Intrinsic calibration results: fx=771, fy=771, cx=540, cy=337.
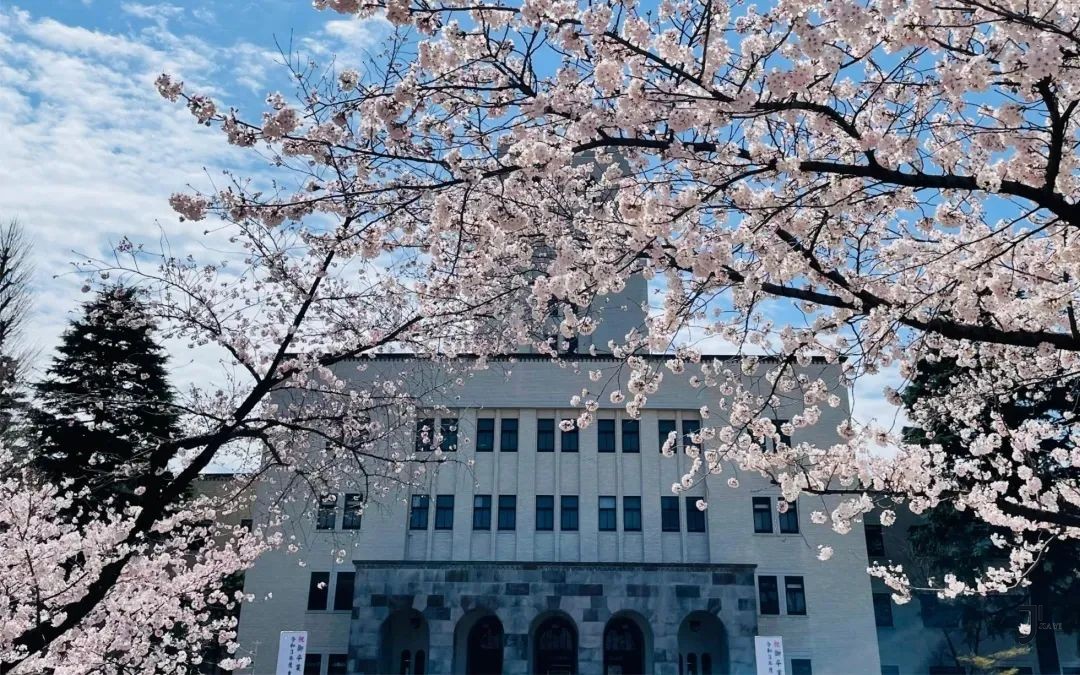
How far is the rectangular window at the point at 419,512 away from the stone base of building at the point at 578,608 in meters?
1.80

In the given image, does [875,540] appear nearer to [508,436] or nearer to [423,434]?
[508,436]

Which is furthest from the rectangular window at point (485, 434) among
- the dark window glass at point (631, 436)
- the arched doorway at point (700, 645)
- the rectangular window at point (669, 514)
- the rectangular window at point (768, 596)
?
the rectangular window at point (768, 596)

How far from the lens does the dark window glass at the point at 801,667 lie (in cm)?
2414

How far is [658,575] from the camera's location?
80.2ft

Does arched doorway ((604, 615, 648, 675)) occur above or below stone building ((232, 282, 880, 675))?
below

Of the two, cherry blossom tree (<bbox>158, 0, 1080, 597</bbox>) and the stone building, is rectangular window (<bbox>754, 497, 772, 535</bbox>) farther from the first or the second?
cherry blossom tree (<bbox>158, 0, 1080, 597</bbox>)

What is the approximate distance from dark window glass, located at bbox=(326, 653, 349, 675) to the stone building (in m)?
0.05

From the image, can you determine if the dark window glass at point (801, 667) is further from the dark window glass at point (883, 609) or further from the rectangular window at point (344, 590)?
the rectangular window at point (344, 590)

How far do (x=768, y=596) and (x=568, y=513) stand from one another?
7027 millimetres

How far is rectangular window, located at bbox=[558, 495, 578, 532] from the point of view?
26.1 metres

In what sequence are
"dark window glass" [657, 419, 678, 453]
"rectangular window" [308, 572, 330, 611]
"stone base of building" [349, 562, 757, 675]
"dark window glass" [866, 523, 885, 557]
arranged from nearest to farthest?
"stone base of building" [349, 562, 757, 675] → "rectangular window" [308, 572, 330, 611] → "dark window glass" [657, 419, 678, 453] → "dark window glass" [866, 523, 885, 557]

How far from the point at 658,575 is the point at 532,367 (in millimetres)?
8369

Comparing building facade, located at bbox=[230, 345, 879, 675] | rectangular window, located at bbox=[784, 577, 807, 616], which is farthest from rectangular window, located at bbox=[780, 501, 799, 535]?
rectangular window, located at bbox=[784, 577, 807, 616]

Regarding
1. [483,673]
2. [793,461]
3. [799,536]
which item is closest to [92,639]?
[793,461]
